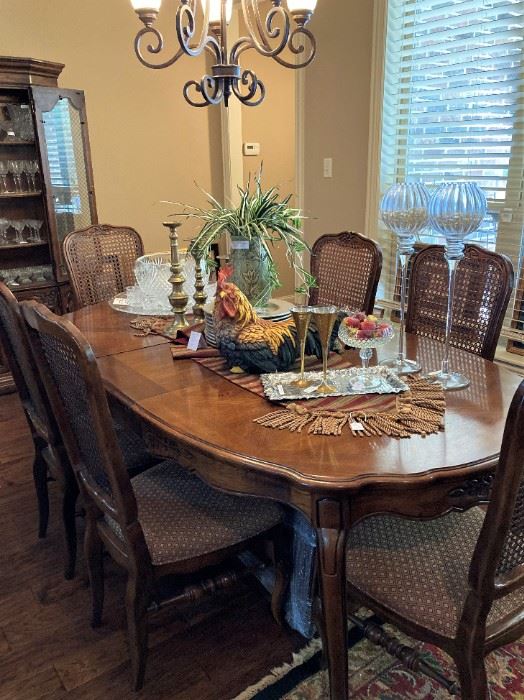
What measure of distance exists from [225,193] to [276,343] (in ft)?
10.6

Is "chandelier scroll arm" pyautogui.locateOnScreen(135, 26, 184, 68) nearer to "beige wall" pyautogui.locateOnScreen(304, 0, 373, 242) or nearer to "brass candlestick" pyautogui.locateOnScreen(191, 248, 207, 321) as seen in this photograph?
"brass candlestick" pyautogui.locateOnScreen(191, 248, 207, 321)

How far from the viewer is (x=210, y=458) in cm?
122

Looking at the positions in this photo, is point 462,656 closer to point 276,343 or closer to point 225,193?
point 276,343

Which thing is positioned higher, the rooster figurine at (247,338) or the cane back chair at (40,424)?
the rooster figurine at (247,338)

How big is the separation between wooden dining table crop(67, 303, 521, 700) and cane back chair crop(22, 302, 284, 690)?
0.45ft

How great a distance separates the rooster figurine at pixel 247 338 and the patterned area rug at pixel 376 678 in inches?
32.6

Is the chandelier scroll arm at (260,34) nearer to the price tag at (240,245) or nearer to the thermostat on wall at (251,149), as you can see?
the price tag at (240,245)

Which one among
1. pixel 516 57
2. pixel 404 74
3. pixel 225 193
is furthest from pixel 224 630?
pixel 225 193

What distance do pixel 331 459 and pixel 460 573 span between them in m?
0.42

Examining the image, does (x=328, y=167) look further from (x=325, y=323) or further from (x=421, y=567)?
(x=421, y=567)

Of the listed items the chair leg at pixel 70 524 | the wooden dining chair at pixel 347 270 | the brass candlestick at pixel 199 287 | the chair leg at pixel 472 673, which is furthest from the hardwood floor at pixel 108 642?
the wooden dining chair at pixel 347 270

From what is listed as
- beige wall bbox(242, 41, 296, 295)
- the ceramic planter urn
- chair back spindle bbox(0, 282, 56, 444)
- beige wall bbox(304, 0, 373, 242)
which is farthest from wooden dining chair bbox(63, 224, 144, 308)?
beige wall bbox(242, 41, 296, 295)

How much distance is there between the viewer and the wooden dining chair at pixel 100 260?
2.65 m

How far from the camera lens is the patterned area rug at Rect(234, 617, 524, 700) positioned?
4.79 feet
